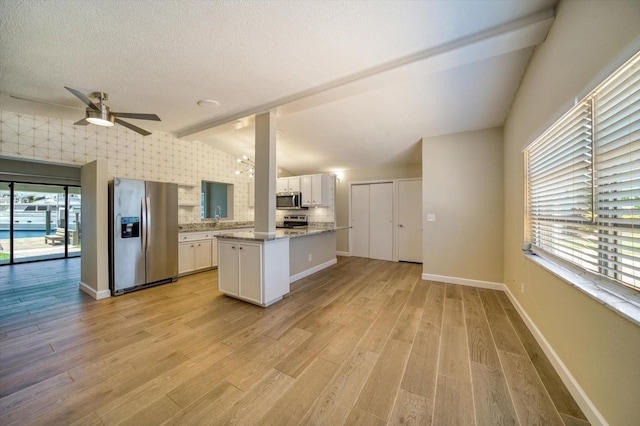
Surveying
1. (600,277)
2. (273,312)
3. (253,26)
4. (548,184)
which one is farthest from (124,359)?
(548,184)

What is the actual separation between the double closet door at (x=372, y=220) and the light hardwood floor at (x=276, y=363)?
2690mm

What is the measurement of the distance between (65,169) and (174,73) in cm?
545

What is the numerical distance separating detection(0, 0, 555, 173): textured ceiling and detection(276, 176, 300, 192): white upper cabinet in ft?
8.13

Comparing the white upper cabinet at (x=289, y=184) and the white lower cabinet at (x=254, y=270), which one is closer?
the white lower cabinet at (x=254, y=270)

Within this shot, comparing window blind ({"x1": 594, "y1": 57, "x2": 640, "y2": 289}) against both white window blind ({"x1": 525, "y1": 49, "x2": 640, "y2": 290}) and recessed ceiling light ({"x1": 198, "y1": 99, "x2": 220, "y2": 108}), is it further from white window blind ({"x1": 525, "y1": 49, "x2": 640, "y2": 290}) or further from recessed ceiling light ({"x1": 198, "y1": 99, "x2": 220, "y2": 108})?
recessed ceiling light ({"x1": 198, "y1": 99, "x2": 220, "y2": 108})

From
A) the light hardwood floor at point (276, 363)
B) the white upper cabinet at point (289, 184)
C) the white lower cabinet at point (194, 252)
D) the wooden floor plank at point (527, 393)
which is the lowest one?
the light hardwood floor at point (276, 363)

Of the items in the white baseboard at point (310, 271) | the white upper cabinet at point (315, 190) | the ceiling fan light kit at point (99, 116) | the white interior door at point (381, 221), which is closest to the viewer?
the ceiling fan light kit at point (99, 116)

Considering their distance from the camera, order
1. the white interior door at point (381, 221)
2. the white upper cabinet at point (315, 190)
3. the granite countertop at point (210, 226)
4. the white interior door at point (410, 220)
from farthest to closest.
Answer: the white interior door at point (381, 221) < the white upper cabinet at point (315, 190) < the white interior door at point (410, 220) < the granite countertop at point (210, 226)

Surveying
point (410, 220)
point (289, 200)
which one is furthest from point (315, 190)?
point (410, 220)

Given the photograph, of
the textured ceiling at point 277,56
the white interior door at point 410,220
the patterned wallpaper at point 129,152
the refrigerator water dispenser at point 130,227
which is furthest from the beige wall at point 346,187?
the refrigerator water dispenser at point 130,227

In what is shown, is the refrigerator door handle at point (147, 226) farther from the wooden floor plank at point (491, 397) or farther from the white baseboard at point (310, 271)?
the wooden floor plank at point (491, 397)

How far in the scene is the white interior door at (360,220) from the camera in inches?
244

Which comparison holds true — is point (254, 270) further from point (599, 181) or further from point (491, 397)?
point (599, 181)

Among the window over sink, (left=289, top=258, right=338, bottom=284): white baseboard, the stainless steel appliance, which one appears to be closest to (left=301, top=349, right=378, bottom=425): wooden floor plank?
(left=289, top=258, right=338, bottom=284): white baseboard
